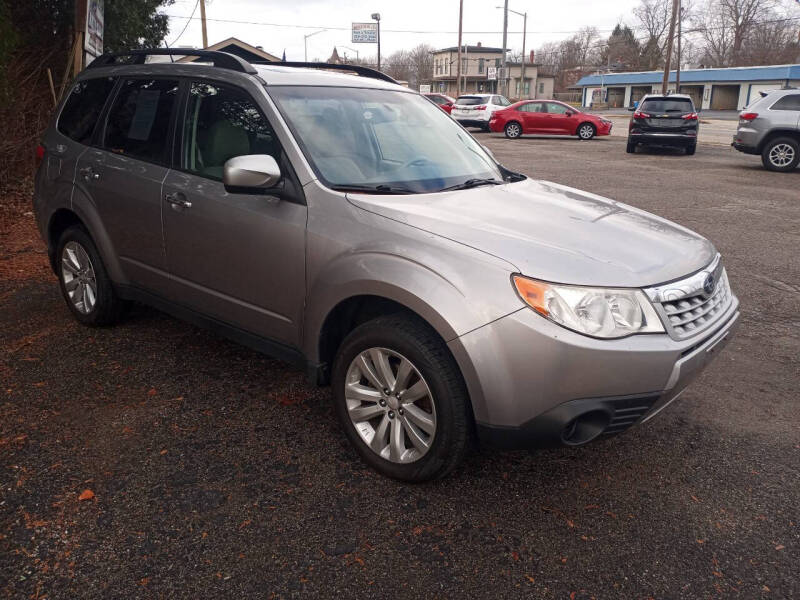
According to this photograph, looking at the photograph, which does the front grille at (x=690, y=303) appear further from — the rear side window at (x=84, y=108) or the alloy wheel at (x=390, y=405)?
the rear side window at (x=84, y=108)

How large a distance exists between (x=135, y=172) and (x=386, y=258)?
2040mm

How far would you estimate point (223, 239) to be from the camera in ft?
11.6

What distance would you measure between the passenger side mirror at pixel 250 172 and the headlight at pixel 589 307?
1.29 meters

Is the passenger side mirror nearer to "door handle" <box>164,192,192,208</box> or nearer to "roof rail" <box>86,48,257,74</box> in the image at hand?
"door handle" <box>164,192,192,208</box>

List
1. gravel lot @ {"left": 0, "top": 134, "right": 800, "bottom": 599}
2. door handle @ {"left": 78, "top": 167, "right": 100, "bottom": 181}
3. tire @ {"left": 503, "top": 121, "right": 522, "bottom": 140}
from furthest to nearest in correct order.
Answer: tire @ {"left": 503, "top": 121, "right": 522, "bottom": 140} < door handle @ {"left": 78, "top": 167, "right": 100, "bottom": 181} < gravel lot @ {"left": 0, "top": 134, "right": 800, "bottom": 599}

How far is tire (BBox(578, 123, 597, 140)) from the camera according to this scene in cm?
2532

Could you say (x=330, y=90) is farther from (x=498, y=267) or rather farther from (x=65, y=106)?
(x=65, y=106)

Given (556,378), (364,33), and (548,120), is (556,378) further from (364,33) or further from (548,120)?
(364,33)

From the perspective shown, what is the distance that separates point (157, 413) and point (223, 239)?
102cm

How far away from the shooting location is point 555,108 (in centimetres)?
2539

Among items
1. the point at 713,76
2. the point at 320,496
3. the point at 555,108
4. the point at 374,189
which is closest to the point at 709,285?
the point at 374,189

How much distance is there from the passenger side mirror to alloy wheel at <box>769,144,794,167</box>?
592 inches

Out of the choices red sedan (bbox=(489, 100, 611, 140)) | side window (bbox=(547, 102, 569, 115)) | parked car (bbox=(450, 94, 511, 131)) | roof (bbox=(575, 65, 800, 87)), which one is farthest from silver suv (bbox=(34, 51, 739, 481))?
roof (bbox=(575, 65, 800, 87))

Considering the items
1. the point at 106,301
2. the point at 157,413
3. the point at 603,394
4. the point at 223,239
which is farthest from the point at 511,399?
the point at 106,301
